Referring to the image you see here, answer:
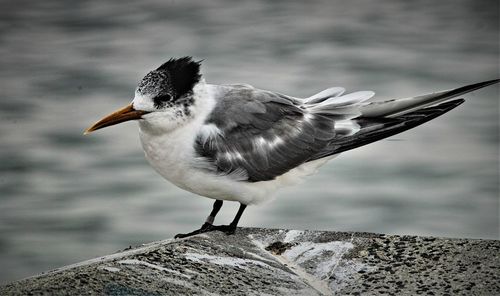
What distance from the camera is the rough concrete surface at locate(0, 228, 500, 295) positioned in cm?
511

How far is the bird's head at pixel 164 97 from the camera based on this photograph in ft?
19.9

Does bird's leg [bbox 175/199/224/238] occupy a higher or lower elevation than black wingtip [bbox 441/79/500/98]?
lower

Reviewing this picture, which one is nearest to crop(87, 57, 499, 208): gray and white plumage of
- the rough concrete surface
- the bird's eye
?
the bird's eye

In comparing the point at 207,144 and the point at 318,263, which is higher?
the point at 207,144

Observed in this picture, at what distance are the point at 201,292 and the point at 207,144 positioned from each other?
58.5 inches

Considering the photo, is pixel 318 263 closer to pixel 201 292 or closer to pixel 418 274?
pixel 418 274

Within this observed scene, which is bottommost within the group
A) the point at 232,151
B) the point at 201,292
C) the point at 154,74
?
the point at 201,292

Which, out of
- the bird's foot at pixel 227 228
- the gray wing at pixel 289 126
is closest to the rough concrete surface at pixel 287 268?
the bird's foot at pixel 227 228

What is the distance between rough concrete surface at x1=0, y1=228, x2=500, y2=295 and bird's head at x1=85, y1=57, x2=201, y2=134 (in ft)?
2.96

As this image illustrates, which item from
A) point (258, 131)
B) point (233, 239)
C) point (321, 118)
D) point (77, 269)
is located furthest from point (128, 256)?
point (321, 118)

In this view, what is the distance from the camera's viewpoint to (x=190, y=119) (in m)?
6.26

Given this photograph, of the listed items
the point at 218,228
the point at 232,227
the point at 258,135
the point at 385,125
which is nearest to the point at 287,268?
the point at 232,227

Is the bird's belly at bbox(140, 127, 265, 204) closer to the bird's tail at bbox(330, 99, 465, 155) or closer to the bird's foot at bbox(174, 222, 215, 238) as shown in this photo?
the bird's foot at bbox(174, 222, 215, 238)

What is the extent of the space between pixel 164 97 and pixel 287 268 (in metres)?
1.49
